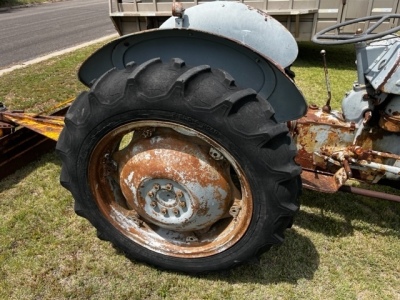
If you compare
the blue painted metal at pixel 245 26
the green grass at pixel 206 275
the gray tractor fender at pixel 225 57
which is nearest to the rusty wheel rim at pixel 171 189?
the green grass at pixel 206 275

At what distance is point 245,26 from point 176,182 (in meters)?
0.99

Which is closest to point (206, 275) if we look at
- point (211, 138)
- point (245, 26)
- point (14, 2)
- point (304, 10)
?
point (211, 138)

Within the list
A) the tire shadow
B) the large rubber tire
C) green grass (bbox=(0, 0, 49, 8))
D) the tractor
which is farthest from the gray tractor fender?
green grass (bbox=(0, 0, 49, 8))

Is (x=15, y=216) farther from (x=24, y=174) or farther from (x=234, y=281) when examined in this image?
(x=234, y=281)

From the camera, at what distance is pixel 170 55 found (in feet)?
5.85

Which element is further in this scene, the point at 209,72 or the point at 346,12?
the point at 346,12

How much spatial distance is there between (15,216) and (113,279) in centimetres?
94

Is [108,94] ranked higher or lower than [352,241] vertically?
higher

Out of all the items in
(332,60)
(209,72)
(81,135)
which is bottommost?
(332,60)

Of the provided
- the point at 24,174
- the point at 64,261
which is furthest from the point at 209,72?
the point at 24,174

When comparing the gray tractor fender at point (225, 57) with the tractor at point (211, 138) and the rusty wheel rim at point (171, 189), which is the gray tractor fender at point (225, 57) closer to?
the tractor at point (211, 138)

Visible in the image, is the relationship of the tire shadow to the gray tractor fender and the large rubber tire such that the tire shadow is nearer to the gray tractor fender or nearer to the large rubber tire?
the large rubber tire

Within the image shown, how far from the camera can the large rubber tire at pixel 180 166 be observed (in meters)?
1.57

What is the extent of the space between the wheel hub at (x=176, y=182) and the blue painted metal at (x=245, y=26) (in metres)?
0.71
